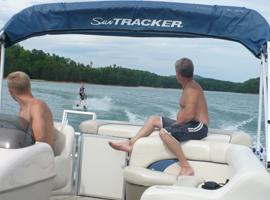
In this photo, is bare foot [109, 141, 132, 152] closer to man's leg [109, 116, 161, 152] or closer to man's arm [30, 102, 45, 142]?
man's leg [109, 116, 161, 152]

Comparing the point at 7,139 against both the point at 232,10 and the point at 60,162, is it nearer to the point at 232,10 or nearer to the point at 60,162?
the point at 60,162

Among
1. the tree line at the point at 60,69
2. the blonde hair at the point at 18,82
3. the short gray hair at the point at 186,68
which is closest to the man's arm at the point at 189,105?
the short gray hair at the point at 186,68

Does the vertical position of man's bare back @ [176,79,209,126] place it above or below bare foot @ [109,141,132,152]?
above

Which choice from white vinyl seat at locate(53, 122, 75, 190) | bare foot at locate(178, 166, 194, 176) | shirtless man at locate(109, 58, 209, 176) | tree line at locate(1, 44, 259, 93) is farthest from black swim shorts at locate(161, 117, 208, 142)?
tree line at locate(1, 44, 259, 93)

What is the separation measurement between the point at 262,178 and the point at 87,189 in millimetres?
1843

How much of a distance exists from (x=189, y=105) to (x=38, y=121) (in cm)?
119

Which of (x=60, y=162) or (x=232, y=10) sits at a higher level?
(x=232, y=10)

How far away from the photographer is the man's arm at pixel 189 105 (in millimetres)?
2393

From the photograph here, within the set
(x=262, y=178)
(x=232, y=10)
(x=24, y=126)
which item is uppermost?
(x=232, y=10)

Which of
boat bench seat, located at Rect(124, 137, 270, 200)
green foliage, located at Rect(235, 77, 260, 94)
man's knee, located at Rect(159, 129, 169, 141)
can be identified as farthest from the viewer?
green foliage, located at Rect(235, 77, 260, 94)

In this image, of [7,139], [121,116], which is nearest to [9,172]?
[7,139]

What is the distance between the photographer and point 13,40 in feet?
9.09

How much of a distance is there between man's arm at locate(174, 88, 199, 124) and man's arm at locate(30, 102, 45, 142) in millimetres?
1101

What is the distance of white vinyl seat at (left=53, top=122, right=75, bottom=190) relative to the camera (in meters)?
2.11
